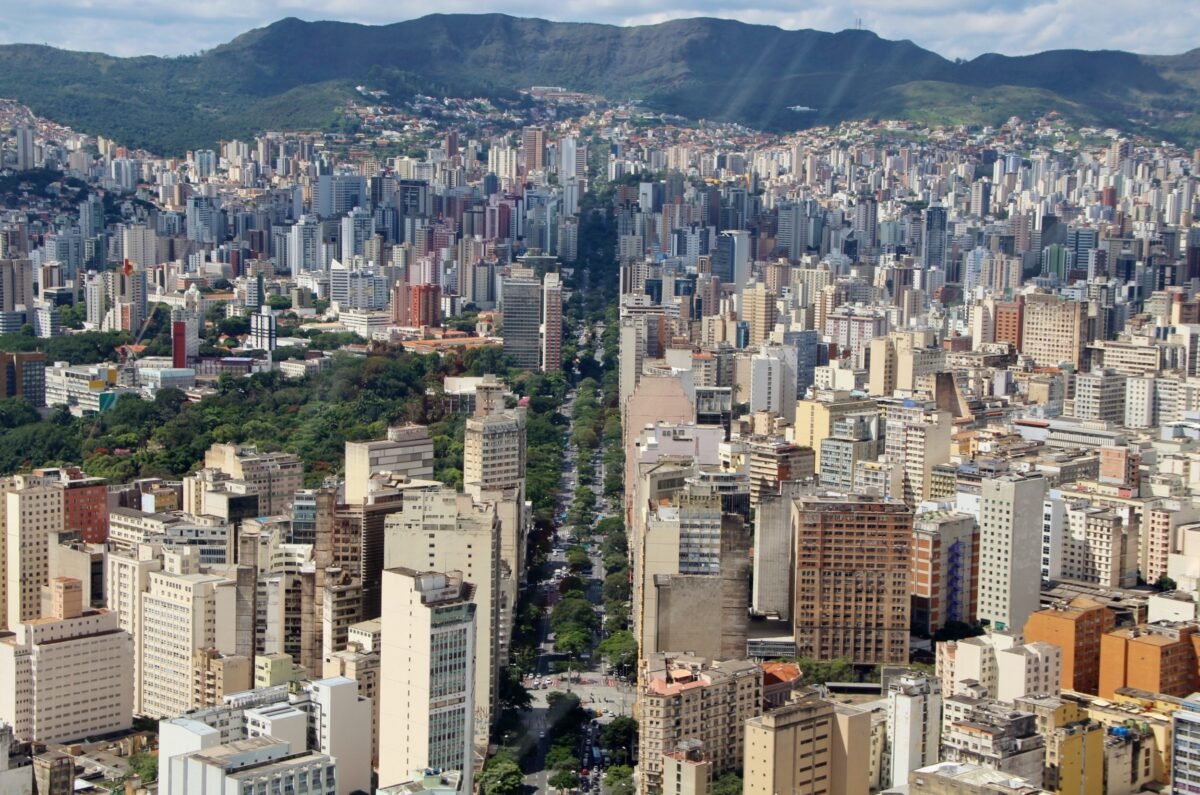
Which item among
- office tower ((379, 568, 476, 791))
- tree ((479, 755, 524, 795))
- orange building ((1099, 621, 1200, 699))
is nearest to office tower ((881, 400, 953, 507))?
orange building ((1099, 621, 1200, 699))

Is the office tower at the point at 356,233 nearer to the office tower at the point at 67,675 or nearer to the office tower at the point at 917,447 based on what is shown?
the office tower at the point at 917,447

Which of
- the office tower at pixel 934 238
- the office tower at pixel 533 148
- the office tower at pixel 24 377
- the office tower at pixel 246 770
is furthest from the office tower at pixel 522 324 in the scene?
the office tower at pixel 246 770

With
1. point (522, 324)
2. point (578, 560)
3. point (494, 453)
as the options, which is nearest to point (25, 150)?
point (522, 324)

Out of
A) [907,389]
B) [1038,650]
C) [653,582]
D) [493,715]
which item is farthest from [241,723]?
[907,389]

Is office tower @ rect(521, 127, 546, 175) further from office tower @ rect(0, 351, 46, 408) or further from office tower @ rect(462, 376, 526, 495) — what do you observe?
office tower @ rect(462, 376, 526, 495)

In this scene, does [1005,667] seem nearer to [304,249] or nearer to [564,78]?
[304,249]

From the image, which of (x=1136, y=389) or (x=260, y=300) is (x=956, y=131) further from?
(x=1136, y=389)
